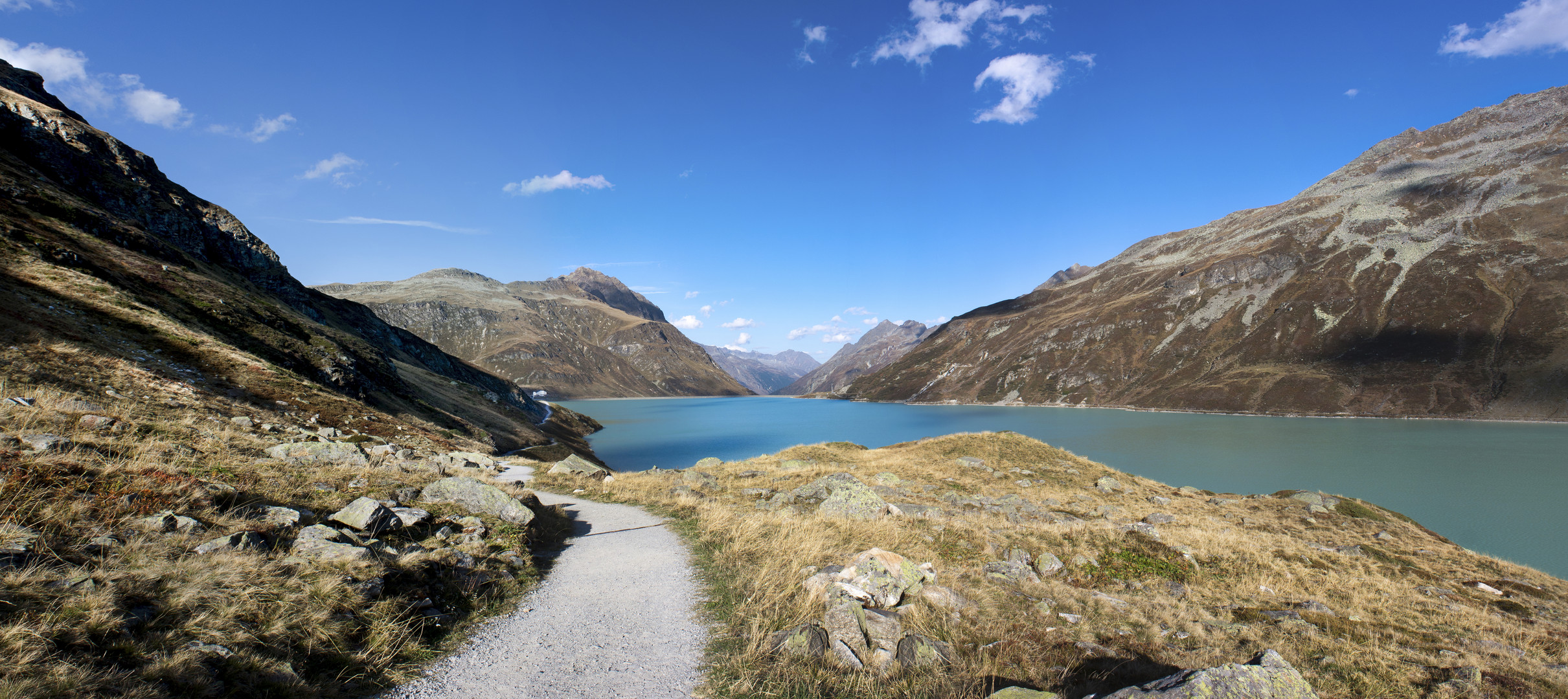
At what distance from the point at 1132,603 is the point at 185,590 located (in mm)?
15527

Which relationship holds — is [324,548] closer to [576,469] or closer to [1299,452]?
[576,469]

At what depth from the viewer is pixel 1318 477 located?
167 feet

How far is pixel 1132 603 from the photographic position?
11.9 m

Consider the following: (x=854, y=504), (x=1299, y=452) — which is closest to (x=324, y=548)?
(x=854, y=504)

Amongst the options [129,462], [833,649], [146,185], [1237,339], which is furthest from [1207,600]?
[1237,339]

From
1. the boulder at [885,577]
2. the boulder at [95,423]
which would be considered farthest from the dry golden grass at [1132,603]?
the boulder at [95,423]

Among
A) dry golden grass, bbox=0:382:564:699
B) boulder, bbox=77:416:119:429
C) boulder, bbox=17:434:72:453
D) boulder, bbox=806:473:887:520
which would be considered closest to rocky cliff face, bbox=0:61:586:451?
boulder, bbox=77:416:119:429

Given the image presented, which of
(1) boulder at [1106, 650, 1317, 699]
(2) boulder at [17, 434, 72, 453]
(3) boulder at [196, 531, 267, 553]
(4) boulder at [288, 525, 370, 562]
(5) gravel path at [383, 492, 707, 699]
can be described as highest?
(2) boulder at [17, 434, 72, 453]

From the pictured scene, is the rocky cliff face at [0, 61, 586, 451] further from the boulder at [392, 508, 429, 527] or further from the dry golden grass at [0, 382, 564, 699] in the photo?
the boulder at [392, 508, 429, 527]

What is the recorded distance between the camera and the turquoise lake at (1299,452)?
121ft

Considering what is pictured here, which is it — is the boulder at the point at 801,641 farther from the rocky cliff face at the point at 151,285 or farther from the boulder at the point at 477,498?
the rocky cliff face at the point at 151,285

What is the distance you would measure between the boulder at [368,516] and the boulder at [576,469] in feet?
48.0

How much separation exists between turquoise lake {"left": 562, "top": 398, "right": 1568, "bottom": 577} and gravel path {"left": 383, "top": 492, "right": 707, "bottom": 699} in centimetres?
4217

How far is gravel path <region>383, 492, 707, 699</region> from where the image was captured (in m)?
6.62
